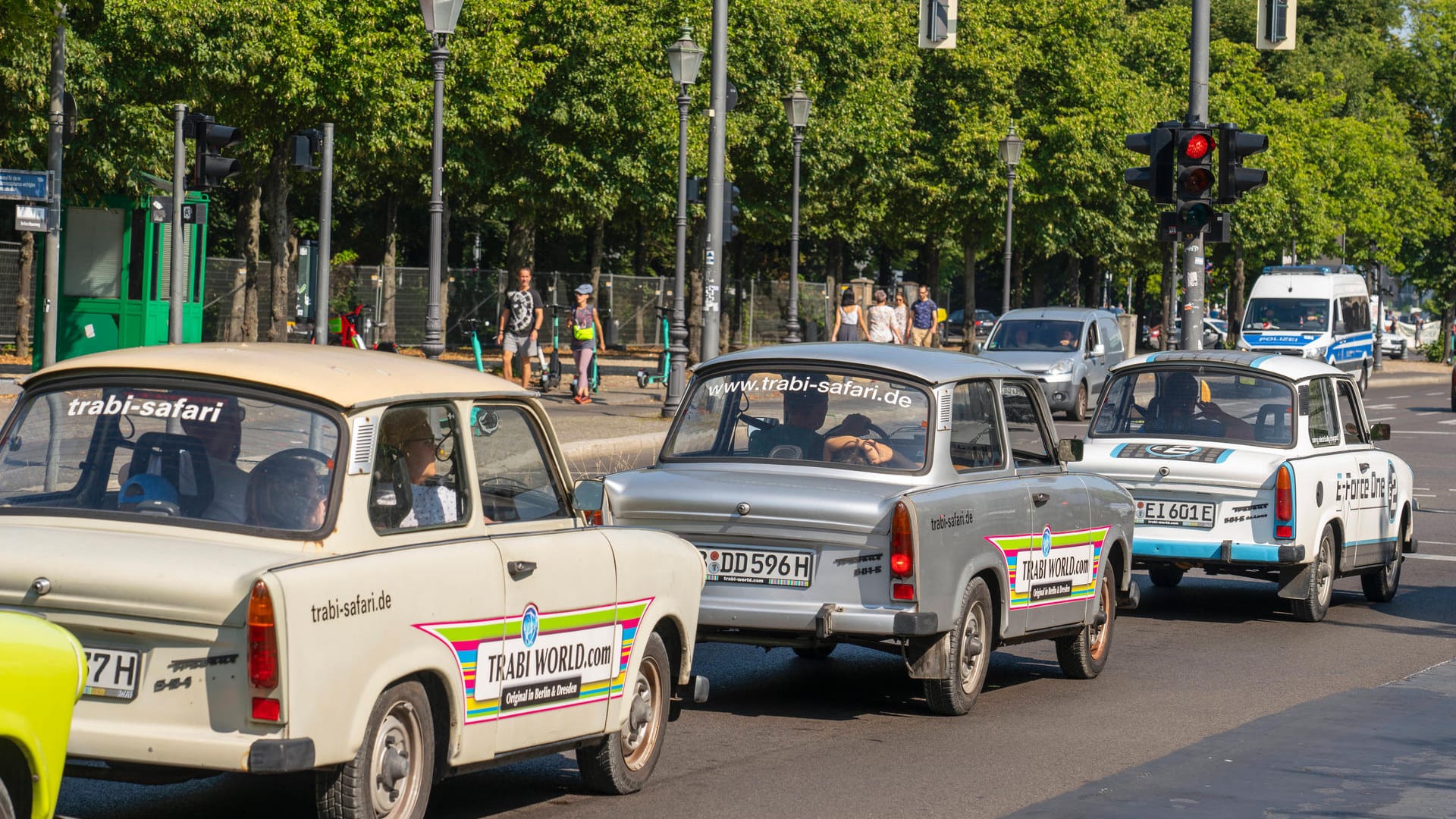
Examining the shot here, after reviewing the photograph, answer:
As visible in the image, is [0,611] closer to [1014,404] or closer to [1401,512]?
[1014,404]

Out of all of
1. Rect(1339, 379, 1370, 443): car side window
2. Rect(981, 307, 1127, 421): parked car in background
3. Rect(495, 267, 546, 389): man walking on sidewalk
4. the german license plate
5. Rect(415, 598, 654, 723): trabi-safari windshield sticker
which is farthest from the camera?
Rect(981, 307, 1127, 421): parked car in background

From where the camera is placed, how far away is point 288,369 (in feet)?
19.7

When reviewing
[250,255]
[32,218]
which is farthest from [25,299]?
[32,218]

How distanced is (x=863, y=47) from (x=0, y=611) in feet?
157

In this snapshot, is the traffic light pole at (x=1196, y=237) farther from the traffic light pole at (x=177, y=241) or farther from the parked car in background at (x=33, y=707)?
the parked car in background at (x=33, y=707)

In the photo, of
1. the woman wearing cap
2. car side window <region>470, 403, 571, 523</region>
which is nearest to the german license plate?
car side window <region>470, 403, 571, 523</region>

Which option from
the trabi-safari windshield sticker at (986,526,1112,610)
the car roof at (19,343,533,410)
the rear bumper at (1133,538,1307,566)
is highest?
the car roof at (19,343,533,410)

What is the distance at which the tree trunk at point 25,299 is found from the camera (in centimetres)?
4178

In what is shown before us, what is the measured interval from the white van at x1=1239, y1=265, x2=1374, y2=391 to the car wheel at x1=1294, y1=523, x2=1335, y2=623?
34098 mm

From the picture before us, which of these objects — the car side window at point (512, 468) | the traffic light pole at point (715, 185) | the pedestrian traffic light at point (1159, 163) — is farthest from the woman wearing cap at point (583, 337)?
the car side window at point (512, 468)

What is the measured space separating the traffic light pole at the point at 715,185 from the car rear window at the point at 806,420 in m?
16.0

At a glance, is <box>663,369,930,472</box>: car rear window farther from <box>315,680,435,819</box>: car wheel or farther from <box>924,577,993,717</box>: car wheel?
<box>315,680,435,819</box>: car wheel

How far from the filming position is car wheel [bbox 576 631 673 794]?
7059 millimetres

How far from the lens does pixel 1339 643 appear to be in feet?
39.3
